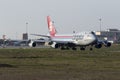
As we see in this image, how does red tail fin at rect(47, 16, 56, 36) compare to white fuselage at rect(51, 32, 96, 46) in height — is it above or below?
above

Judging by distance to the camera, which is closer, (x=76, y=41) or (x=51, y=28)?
(x=76, y=41)

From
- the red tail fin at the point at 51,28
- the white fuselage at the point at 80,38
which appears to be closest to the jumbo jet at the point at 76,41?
the white fuselage at the point at 80,38

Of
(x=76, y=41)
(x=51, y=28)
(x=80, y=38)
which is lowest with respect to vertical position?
(x=76, y=41)

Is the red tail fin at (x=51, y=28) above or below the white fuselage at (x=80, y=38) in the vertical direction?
above

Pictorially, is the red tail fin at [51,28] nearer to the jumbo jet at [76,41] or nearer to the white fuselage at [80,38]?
the jumbo jet at [76,41]

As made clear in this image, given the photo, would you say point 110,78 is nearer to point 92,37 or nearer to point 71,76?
point 71,76

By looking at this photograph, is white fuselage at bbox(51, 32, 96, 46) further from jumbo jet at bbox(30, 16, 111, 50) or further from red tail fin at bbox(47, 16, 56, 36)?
red tail fin at bbox(47, 16, 56, 36)

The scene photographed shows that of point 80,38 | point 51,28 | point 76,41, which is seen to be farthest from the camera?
point 51,28

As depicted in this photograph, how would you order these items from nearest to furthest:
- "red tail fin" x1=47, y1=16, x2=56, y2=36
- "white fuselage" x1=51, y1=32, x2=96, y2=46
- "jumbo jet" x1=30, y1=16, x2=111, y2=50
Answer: "white fuselage" x1=51, y1=32, x2=96, y2=46 → "jumbo jet" x1=30, y1=16, x2=111, y2=50 → "red tail fin" x1=47, y1=16, x2=56, y2=36

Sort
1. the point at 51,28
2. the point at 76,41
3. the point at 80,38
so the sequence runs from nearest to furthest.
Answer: the point at 80,38
the point at 76,41
the point at 51,28

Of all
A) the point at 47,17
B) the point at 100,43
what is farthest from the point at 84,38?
the point at 47,17

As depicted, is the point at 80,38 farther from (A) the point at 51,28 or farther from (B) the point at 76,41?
(A) the point at 51,28

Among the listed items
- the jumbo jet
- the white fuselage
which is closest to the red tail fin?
the jumbo jet

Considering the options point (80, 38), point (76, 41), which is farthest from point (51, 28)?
point (80, 38)
